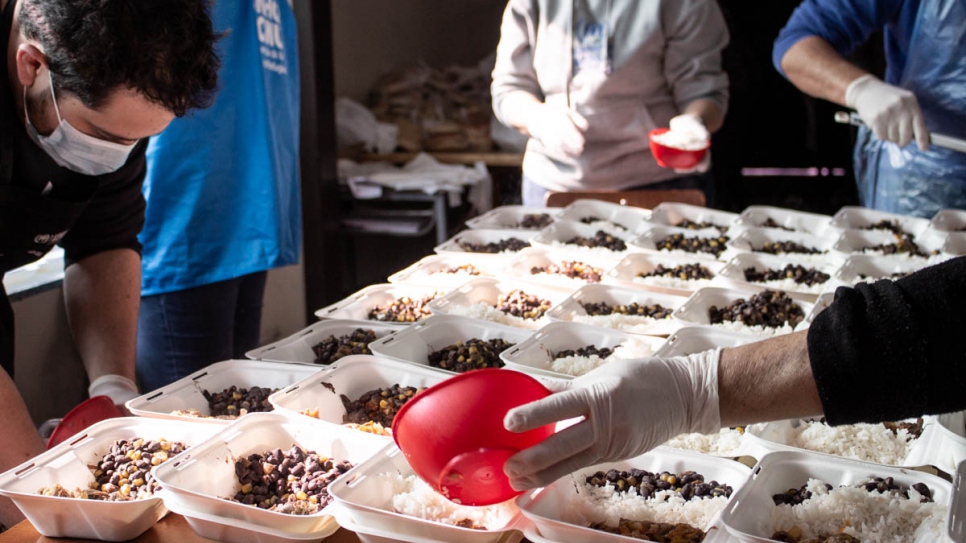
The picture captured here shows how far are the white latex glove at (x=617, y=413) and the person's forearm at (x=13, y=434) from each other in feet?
3.72

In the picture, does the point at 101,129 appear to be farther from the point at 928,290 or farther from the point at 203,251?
the point at 928,290

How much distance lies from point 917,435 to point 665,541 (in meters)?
0.79

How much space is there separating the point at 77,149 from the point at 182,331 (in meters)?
1.05

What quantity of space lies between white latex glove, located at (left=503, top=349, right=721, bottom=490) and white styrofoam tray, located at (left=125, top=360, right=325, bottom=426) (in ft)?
2.80

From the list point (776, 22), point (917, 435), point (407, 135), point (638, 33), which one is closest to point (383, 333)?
point (917, 435)

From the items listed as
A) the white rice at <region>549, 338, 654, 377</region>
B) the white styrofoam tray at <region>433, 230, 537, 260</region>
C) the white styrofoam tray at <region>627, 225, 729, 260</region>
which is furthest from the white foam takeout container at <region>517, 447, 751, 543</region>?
the white styrofoam tray at <region>433, 230, 537, 260</region>

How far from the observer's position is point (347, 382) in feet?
6.70

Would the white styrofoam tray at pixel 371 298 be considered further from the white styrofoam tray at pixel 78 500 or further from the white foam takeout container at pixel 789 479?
the white foam takeout container at pixel 789 479

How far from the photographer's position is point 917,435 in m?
1.83

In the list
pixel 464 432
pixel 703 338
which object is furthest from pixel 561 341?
pixel 464 432

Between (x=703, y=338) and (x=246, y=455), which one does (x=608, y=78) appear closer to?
(x=703, y=338)

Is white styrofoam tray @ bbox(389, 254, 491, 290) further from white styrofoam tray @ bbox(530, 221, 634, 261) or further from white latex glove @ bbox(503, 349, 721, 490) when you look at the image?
white latex glove @ bbox(503, 349, 721, 490)

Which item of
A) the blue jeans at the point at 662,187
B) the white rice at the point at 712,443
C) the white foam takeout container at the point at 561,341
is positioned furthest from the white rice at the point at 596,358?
the blue jeans at the point at 662,187

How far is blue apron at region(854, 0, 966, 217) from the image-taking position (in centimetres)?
305
